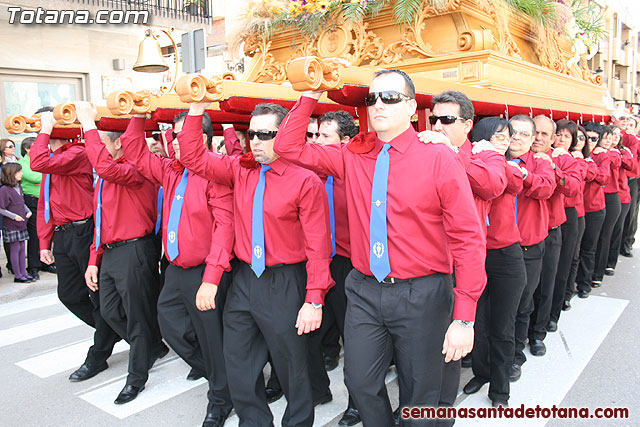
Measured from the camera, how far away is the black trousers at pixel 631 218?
7.82 meters

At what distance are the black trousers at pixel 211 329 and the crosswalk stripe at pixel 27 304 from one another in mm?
3892

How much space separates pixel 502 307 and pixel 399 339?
132 cm

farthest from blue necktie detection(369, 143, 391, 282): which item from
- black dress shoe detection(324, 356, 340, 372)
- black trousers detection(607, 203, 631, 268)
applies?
black trousers detection(607, 203, 631, 268)

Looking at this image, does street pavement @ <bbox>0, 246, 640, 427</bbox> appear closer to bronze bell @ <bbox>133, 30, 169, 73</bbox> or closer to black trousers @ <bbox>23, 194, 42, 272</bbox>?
black trousers @ <bbox>23, 194, 42, 272</bbox>

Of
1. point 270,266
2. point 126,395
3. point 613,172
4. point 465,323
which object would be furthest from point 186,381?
point 613,172

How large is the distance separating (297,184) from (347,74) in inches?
27.1

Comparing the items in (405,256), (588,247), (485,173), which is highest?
(485,173)

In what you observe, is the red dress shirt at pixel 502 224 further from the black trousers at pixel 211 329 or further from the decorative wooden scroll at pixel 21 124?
the decorative wooden scroll at pixel 21 124

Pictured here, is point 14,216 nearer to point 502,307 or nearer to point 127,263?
point 127,263

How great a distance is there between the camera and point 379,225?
8.11 ft

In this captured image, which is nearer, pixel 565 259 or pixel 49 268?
pixel 565 259

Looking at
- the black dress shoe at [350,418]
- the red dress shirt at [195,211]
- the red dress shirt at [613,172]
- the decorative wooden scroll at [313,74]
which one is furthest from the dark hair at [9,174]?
the red dress shirt at [613,172]

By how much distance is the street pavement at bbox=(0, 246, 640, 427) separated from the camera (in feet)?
11.8

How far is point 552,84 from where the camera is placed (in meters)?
6.45
